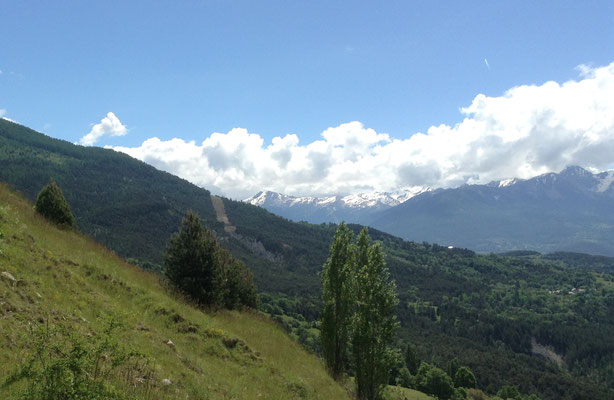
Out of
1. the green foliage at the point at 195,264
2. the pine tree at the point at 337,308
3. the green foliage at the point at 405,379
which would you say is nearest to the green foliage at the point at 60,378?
the green foliage at the point at 195,264

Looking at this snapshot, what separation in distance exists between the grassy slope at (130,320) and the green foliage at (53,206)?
2093 mm

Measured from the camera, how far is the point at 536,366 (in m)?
178

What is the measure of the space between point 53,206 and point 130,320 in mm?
16184

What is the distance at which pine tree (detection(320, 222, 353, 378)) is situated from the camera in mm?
29156

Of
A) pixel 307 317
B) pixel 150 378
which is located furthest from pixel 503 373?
pixel 150 378

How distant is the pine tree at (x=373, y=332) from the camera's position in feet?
86.6

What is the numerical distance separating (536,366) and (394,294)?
19592cm

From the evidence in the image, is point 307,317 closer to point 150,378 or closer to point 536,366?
point 536,366

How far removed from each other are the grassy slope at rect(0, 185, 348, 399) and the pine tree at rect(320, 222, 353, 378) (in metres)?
6.23

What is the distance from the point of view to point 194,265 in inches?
957

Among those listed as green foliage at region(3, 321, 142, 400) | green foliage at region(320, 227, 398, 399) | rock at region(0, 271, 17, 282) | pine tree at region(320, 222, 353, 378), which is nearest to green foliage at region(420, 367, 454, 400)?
pine tree at region(320, 222, 353, 378)

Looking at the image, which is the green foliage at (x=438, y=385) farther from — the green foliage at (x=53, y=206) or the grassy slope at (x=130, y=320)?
the green foliage at (x=53, y=206)

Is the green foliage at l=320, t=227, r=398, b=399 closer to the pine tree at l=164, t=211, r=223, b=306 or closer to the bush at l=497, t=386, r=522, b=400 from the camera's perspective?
the pine tree at l=164, t=211, r=223, b=306

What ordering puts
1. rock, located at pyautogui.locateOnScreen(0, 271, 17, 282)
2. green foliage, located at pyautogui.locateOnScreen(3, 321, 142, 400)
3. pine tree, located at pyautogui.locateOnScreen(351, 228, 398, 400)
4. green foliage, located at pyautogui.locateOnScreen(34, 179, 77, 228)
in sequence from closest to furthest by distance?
1. green foliage, located at pyautogui.locateOnScreen(3, 321, 142, 400)
2. rock, located at pyautogui.locateOnScreen(0, 271, 17, 282)
3. green foliage, located at pyautogui.locateOnScreen(34, 179, 77, 228)
4. pine tree, located at pyautogui.locateOnScreen(351, 228, 398, 400)
